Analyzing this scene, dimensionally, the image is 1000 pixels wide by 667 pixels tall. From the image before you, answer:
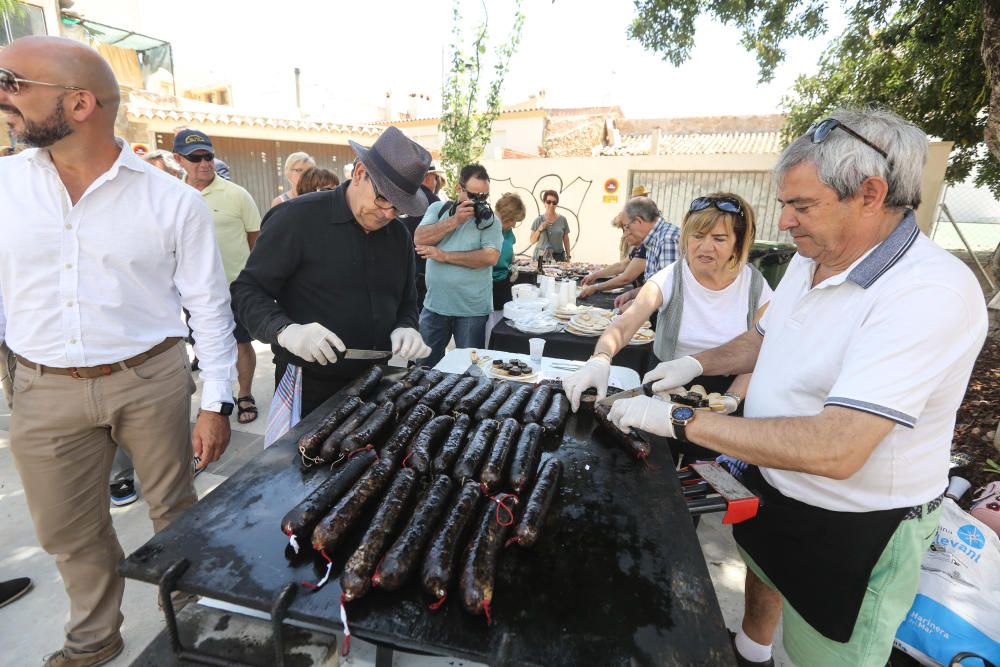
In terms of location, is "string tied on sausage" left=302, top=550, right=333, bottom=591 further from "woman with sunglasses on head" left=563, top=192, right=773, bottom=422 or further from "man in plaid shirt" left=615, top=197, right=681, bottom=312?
"man in plaid shirt" left=615, top=197, right=681, bottom=312

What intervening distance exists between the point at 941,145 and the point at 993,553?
12.0 m

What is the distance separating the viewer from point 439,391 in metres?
2.83

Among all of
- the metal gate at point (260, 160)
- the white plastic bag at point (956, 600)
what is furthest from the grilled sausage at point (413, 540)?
the metal gate at point (260, 160)

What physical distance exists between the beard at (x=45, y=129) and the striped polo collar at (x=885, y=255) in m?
3.23

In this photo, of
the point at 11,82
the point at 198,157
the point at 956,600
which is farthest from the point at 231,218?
the point at 956,600

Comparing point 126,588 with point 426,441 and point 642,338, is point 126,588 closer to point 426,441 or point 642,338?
point 426,441

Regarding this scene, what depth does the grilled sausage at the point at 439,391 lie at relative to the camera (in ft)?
8.93

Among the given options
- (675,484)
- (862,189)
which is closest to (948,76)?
(862,189)

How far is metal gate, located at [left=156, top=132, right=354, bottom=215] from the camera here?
16.6 meters

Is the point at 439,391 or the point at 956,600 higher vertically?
the point at 439,391

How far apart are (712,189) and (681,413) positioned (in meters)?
13.8

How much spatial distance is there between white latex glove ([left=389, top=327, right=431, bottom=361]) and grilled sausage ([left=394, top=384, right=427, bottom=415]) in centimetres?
42

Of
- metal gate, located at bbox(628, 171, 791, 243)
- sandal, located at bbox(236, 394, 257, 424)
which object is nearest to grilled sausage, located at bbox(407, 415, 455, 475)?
sandal, located at bbox(236, 394, 257, 424)

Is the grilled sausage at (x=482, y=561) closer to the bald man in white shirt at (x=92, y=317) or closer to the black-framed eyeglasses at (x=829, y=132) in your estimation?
the bald man in white shirt at (x=92, y=317)
